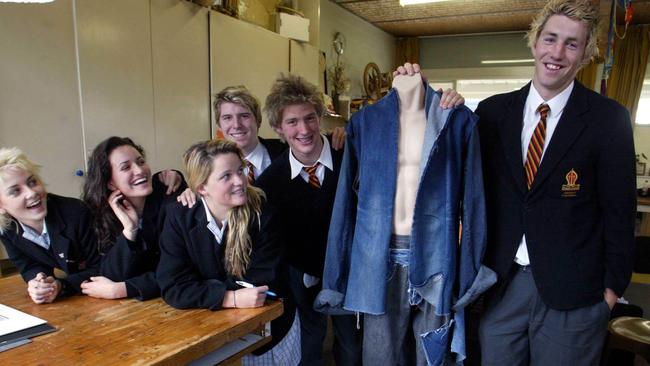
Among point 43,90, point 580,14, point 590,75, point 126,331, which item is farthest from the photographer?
point 590,75

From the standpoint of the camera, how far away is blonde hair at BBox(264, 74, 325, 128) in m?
1.75

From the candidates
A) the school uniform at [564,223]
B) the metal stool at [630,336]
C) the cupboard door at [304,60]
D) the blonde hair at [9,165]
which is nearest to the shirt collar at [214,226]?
the blonde hair at [9,165]

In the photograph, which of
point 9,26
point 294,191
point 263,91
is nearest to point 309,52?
point 263,91

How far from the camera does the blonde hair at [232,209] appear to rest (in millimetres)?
1381

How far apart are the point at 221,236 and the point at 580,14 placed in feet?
4.27

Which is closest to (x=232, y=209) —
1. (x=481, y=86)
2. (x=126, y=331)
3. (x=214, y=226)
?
(x=214, y=226)

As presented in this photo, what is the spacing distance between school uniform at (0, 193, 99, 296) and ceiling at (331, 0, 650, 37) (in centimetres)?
466

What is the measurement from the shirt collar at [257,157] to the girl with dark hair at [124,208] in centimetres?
41

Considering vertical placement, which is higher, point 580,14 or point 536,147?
point 580,14

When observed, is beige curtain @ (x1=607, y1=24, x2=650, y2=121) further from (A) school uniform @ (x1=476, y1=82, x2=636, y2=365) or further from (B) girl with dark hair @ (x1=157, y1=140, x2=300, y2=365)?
(B) girl with dark hair @ (x1=157, y1=140, x2=300, y2=365)

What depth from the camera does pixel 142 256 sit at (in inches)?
58.2

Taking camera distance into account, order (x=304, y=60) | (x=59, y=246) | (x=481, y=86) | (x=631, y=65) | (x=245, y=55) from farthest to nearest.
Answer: (x=481, y=86) < (x=631, y=65) < (x=304, y=60) < (x=245, y=55) < (x=59, y=246)

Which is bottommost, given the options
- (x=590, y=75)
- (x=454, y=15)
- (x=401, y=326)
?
(x=401, y=326)

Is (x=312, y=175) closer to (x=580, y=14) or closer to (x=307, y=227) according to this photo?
(x=307, y=227)
